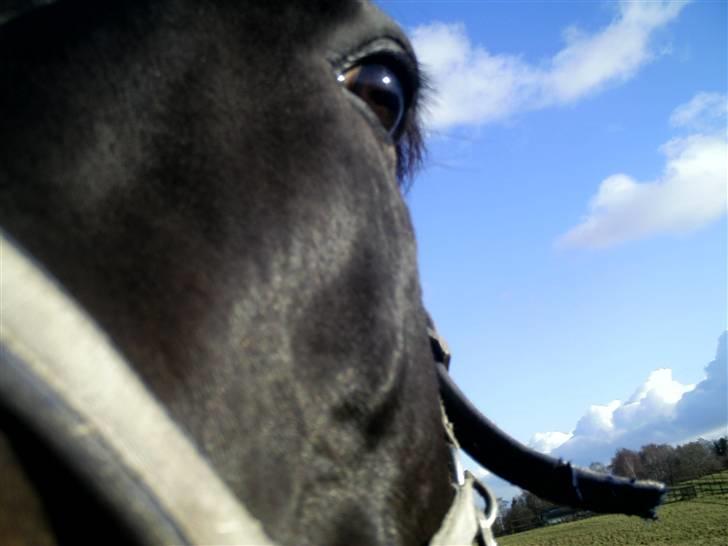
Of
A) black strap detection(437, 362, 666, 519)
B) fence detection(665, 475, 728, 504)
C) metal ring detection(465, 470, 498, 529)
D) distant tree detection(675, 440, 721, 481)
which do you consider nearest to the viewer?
metal ring detection(465, 470, 498, 529)

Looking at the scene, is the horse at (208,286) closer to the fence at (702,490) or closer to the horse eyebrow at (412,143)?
the horse eyebrow at (412,143)

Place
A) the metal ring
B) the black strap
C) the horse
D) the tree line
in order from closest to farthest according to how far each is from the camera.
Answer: the horse < the metal ring < the black strap < the tree line

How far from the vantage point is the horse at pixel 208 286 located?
0.77 metres

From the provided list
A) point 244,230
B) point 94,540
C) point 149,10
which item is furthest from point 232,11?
point 94,540

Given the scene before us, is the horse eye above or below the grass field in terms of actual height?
below

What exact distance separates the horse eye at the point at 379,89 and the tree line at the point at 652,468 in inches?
1671

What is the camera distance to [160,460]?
787 millimetres

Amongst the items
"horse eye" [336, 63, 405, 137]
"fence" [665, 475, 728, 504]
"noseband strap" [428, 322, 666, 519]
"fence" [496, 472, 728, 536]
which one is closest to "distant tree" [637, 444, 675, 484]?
"fence" [496, 472, 728, 536]

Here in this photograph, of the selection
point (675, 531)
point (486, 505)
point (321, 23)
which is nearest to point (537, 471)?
point (486, 505)

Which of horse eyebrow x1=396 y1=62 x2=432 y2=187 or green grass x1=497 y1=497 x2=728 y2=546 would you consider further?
green grass x1=497 y1=497 x2=728 y2=546

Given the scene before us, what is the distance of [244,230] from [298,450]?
14.6 inches

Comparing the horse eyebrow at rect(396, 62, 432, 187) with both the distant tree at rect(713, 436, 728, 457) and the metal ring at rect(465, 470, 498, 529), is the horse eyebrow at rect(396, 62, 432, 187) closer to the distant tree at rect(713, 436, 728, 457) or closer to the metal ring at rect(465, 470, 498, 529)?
the metal ring at rect(465, 470, 498, 529)

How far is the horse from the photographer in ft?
2.51

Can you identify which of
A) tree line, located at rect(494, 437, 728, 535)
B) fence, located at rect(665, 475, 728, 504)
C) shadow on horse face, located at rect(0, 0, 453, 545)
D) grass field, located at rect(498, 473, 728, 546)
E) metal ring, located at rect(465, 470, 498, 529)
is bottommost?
metal ring, located at rect(465, 470, 498, 529)
